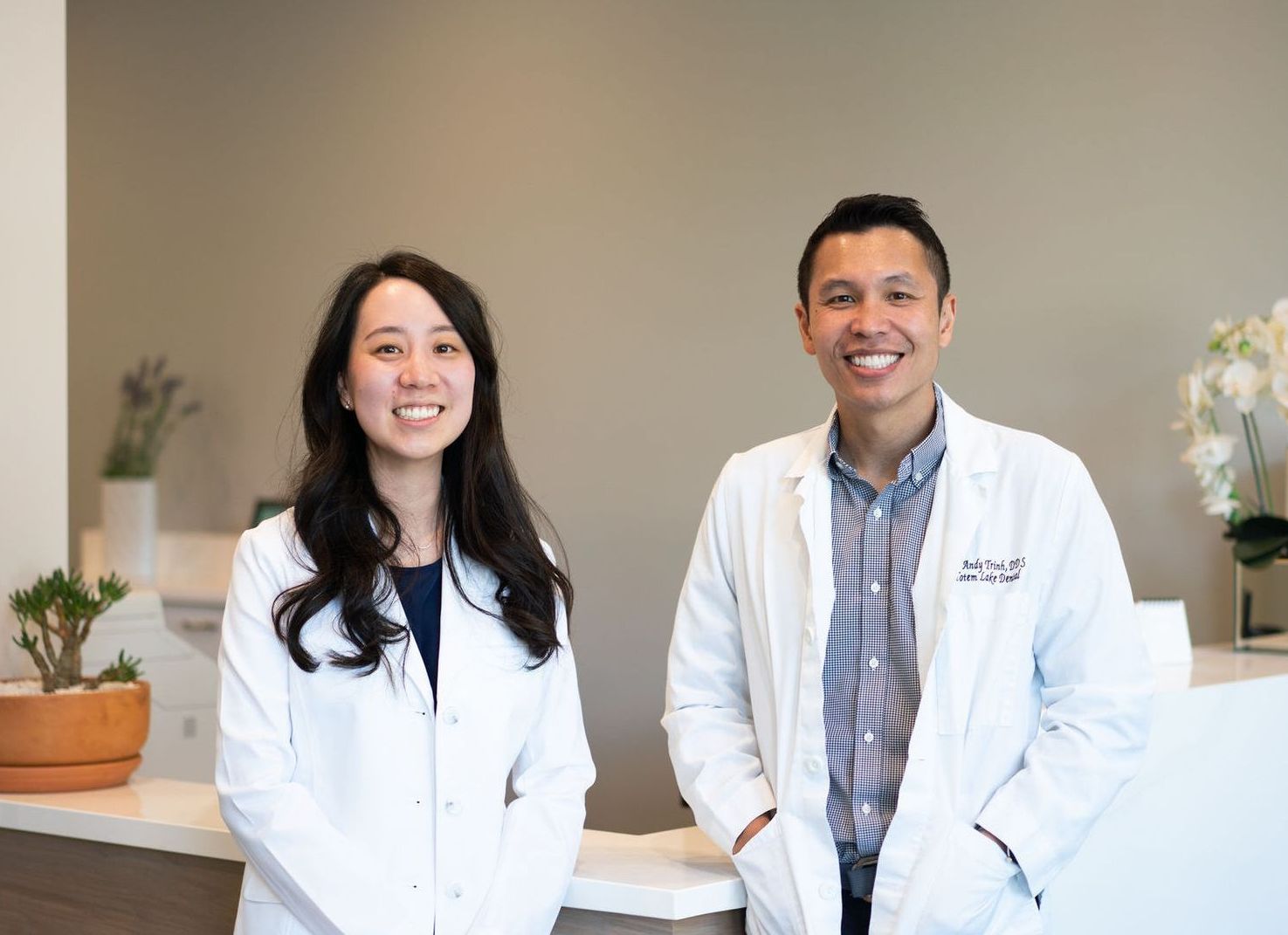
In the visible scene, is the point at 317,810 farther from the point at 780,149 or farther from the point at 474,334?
the point at 780,149

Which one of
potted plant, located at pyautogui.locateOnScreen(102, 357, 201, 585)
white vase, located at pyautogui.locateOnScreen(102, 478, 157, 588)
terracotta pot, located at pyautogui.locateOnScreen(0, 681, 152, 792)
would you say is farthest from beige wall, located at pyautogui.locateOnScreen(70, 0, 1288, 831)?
terracotta pot, located at pyautogui.locateOnScreen(0, 681, 152, 792)

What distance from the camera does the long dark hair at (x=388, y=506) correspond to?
A: 1.80 m

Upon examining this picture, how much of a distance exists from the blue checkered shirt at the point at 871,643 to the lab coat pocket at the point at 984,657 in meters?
0.05

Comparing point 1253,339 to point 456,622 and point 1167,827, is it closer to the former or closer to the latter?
point 1167,827

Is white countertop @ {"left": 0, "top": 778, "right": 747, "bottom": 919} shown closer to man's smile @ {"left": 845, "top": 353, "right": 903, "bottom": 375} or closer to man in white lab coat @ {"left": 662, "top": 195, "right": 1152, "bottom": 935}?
man in white lab coat @ {"left": 662, "top": 195, "right": 1152, "bottom": 935}

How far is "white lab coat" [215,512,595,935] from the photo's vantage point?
1701 mm

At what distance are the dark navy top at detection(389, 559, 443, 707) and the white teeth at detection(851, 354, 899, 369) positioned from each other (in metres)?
0.62

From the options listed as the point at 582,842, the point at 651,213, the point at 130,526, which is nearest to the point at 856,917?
the point at 582,842

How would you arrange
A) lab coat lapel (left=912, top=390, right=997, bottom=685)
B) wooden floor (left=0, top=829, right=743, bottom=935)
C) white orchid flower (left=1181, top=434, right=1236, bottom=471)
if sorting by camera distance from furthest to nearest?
1. white orchid flower (left=1181, top=434, right=1236, bottom=471)
2. wooden floor (left=0, top=829, right=743, bottom=935)
3. lab coat lapel (left=912, top=390, right=997, bottom=685)

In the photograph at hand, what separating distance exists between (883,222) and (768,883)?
87cm

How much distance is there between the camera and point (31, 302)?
2654mm

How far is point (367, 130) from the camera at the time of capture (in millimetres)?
4945

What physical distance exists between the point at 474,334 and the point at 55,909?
119 centimetres

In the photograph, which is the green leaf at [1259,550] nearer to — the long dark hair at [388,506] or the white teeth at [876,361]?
the white teeth at [876,361]
